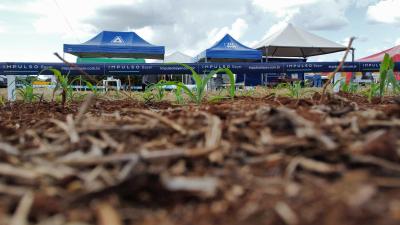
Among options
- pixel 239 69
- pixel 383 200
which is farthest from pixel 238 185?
pixel 239 69

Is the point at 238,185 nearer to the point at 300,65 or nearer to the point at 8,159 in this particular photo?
the point at 8,159

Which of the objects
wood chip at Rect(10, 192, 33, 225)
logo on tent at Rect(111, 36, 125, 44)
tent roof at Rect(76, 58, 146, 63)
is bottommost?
wood chip at Rect(10, 192, 33, 225)

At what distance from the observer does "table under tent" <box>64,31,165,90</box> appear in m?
10.1

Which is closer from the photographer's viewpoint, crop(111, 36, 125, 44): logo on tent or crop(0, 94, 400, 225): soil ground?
crop(0, 94, 400, 225): soil ground

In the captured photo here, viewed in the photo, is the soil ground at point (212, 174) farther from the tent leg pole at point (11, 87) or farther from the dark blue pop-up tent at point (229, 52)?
the dark blue pop-up tent at point (229, 52)

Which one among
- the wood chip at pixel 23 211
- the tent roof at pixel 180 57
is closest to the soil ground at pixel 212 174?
the wood chip at pixel 23 211

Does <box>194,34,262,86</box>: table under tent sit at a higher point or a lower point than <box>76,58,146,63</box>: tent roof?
higher

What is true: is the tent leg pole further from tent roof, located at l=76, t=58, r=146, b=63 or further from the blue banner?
tent roof, located at l=76, t=58, r=146, b=63

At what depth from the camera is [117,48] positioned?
33.7ft

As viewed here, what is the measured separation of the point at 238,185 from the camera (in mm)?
564

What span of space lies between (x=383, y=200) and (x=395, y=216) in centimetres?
5

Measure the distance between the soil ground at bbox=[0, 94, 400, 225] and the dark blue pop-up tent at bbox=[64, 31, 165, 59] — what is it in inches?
378

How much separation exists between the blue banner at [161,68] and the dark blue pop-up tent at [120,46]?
565cm

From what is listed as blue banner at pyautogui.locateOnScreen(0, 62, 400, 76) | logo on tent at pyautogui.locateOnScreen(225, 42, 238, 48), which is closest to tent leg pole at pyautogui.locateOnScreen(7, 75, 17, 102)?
blue banner at pyautogui.locateOnScreen(0, 62, 400, 76)
